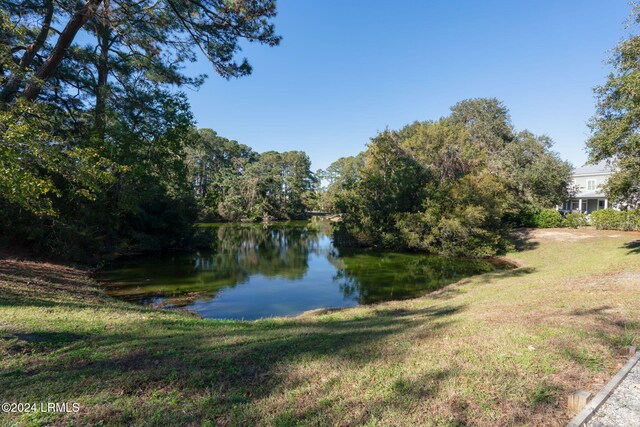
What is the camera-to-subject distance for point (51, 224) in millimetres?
14797

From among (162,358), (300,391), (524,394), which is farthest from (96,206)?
(524,394)

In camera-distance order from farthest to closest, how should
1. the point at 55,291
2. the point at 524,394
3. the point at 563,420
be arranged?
the point at 55,291 → the point at 524,394 → the point at 563,420

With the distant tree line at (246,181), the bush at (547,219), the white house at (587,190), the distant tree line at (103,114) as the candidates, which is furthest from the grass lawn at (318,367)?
the distant tree line at (246,181)

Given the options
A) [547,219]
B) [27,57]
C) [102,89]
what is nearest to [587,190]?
[547,219]

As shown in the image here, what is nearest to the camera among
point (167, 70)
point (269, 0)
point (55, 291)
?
point (55, 291)

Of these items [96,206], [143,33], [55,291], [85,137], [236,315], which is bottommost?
[236,315]

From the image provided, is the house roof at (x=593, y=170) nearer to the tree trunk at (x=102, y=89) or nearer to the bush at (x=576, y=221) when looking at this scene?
the bush at (x=576, y=221)

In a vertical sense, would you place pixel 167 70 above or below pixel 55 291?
above

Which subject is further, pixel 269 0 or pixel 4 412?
pixel 269 0

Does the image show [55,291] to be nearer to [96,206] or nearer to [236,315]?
[236,315]

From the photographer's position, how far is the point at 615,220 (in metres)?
23.3

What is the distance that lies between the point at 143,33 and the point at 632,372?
18.3 meters

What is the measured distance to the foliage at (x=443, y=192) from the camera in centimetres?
2272

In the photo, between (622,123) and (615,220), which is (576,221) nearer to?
(615,220)
